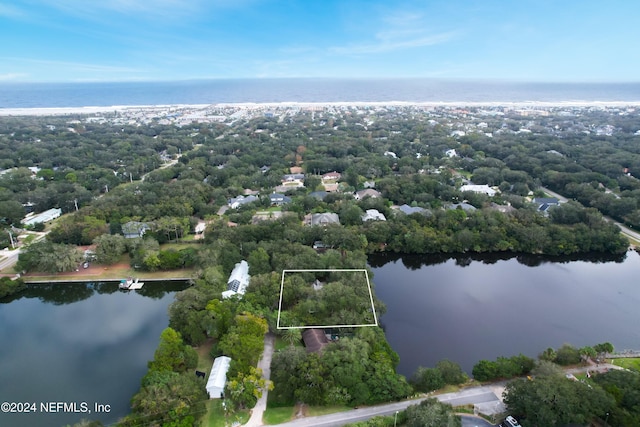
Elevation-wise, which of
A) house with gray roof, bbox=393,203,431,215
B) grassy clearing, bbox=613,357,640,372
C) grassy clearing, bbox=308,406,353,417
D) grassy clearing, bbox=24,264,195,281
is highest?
house with gray roof, bbox=393,203,431,215

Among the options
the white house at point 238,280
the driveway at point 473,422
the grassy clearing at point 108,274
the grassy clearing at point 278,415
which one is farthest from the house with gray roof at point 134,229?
the driveway at point 473,422

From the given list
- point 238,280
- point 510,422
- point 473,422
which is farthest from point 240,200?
point 510,422

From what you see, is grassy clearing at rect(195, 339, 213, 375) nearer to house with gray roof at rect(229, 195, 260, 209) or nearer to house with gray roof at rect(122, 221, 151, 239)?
house with gray roof at rect(122, 221, 151, 239)

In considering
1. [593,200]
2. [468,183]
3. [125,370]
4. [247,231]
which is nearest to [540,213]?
[593,200]

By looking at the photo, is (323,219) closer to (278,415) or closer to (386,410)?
(386,410)

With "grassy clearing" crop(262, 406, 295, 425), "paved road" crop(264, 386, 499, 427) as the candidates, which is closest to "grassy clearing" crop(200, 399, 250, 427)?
"grassy clearing" crop(262, 406, 295, 425)

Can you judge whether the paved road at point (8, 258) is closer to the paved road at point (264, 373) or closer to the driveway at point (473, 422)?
the paved road at point (264, 373)
